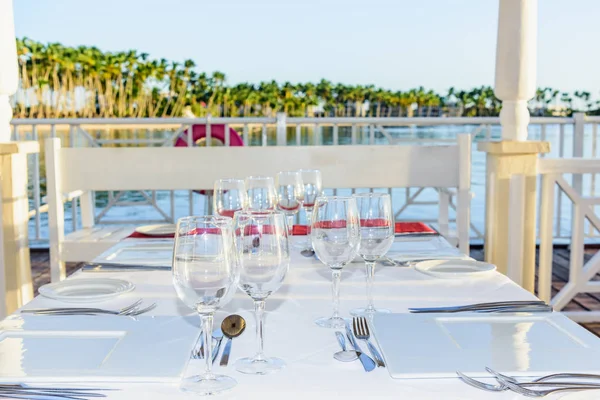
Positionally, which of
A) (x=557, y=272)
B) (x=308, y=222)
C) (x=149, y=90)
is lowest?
(x=557, y=272)

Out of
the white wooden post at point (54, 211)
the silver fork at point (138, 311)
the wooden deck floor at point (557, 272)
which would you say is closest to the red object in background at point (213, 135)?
the wooden deck floor at point (557, 272)

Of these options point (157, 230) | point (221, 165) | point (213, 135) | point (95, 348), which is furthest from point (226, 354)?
point (213, 135)

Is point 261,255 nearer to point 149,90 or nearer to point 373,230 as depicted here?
point 373,230

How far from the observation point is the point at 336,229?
979mm

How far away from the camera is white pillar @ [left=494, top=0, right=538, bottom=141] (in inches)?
99.6

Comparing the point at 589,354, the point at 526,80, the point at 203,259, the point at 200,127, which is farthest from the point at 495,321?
the point at 200,127

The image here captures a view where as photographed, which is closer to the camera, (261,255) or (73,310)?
(261,255)

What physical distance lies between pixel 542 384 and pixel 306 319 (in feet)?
1.30

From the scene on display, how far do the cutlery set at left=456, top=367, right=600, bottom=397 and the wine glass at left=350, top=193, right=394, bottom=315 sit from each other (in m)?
0.32

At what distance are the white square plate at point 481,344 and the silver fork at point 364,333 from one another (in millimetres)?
10

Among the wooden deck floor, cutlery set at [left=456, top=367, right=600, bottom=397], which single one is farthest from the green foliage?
cutlery set at [left=456, top=367, right=600, bottom=397]

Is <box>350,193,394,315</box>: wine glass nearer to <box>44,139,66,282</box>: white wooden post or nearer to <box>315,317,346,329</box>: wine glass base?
<box>315,317,346,329</box>: wine glass base

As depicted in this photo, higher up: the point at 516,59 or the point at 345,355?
the point at 516,59

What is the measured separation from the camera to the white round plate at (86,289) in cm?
115
